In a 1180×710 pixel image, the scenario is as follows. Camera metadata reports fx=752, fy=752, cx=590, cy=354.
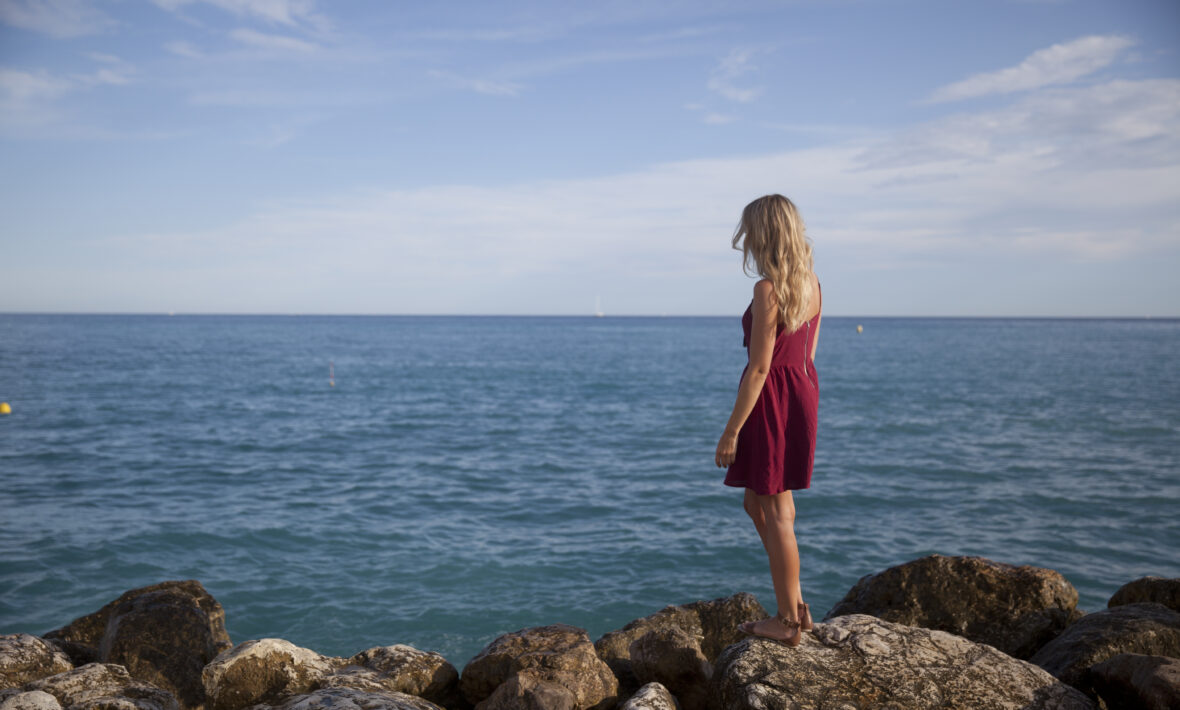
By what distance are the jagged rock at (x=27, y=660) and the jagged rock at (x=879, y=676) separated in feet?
17.2

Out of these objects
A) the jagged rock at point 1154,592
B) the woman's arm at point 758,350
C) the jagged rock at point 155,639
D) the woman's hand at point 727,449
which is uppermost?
the woman's arm at point 758,350

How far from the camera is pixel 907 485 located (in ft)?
58.4

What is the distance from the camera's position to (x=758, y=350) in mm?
4484

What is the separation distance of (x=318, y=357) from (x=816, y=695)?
223 feet

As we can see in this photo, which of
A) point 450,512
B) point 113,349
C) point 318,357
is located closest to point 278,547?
point 450,512

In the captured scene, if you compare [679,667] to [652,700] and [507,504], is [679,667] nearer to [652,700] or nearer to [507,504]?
[652,700]

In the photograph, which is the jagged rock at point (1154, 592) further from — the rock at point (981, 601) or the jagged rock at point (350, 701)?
the jagged rock at point (350, 701)

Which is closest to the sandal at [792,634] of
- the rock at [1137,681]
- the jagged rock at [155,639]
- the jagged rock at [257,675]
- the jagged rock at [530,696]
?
the jagged rock at [530,696]

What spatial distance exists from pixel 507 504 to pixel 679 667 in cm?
1124

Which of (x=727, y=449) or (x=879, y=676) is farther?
(x=879, y=676)

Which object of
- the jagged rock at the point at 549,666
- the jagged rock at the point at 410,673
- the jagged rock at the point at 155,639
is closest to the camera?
the jagged rock at the point at 549,666

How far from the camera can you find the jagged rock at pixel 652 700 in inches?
196

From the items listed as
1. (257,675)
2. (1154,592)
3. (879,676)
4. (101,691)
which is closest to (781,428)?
(879,676)

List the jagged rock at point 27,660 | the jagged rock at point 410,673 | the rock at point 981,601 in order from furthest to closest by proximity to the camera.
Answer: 1. the rock at point 981,601
2. the jagged rock at point 27,660
3. the jagged rock at point 410,673
